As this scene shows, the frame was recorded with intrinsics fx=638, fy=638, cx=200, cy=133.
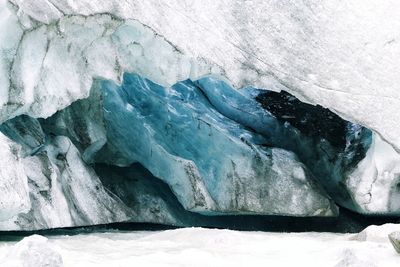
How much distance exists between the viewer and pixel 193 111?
691 centimetres

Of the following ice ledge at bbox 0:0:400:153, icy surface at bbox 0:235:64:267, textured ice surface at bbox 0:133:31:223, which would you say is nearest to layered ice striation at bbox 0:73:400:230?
ice ledge at bbox 0:0:400:153

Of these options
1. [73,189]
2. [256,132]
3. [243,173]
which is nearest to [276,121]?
[256,132]

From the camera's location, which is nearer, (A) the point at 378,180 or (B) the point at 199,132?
(A) the point at 378,180

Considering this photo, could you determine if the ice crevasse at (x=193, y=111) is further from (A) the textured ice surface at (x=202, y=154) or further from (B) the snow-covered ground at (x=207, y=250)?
(B) the snow-covered ground at (x=207, y=250)

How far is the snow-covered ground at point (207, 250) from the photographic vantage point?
347 centimetres

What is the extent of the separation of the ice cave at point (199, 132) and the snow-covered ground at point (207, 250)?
18mm

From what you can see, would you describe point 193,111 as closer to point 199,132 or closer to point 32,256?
point 199,132

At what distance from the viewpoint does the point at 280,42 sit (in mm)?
5617

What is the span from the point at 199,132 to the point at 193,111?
0.78ft

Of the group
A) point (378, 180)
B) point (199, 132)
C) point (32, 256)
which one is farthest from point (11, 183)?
point (378, 180)

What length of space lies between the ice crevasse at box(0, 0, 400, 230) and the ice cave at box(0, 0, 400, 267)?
0.01 m

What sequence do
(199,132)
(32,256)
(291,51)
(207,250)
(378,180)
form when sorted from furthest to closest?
1. (199,132)
2. (378,180)
3. (291,51)
4. (207,250)
5. (32,256)

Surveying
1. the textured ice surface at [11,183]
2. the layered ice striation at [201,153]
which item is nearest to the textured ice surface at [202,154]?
the layered ice striation at [201,153]

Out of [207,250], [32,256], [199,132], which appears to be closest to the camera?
[32,256]
